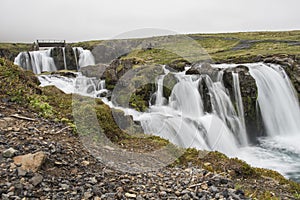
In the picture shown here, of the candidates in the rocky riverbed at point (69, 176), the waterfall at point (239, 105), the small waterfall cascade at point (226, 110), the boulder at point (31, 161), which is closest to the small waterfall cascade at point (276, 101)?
the waterfall at point (239, 105)

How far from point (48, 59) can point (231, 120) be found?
107ft

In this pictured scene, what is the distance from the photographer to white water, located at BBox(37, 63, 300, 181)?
13.6m

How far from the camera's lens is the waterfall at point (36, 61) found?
36875 millimetres

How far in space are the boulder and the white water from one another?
811 centimetres

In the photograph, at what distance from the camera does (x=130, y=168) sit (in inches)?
212

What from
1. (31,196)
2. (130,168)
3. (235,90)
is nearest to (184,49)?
(235,90)

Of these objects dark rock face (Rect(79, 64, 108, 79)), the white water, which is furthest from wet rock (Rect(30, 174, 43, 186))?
dark rock face (Rect(79, 64, 108, 79))

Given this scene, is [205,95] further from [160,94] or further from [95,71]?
[95,71]

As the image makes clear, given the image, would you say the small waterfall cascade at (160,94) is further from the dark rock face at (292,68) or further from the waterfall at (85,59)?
the waterfall at (85,59)

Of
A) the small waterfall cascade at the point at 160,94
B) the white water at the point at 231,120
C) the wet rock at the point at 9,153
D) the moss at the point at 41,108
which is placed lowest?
the white water at the point at 231,120

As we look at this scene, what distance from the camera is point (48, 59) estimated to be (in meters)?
39.7

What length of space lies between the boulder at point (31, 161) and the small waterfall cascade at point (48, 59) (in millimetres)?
35713

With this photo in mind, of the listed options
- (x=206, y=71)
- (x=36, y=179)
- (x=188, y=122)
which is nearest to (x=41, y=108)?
(x=36, y=179)

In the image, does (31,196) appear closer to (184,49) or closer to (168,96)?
(168,96)
